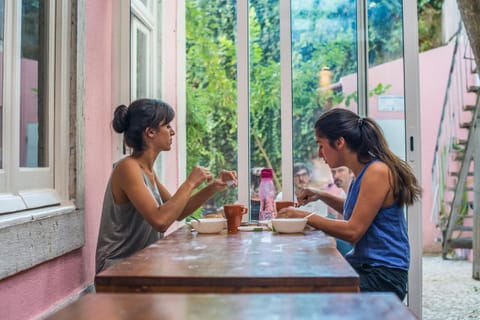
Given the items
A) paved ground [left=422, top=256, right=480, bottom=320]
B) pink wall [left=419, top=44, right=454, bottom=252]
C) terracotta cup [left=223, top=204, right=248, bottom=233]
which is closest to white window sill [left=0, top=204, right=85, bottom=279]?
terracotta cup [left=223, top=204, right=248, bottom=233]

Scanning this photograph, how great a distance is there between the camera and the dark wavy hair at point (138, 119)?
2.25 meters

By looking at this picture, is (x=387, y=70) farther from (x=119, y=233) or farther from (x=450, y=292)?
(x=450, y=292)

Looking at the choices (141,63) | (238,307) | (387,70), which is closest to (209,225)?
(238,307)

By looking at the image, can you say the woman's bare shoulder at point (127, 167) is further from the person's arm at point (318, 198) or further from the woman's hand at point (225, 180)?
the person's arm at point (318, 198)

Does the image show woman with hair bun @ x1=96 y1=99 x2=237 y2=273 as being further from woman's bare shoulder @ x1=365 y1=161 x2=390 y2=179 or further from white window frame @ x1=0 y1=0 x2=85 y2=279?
woman's bare shoulder @ x1=365 y1=161 x2=390 y2=179

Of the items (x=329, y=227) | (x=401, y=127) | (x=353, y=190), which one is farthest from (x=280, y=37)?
(x=329, y=227)

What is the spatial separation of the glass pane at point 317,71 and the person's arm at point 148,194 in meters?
1.03

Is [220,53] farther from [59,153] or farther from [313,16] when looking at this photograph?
[59,153]

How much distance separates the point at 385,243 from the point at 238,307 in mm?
1152

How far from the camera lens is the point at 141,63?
3.53m

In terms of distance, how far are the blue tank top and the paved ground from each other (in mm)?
2084

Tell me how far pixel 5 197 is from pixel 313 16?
2043 mm

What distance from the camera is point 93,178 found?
103 inches

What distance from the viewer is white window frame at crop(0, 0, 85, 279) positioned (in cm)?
182
